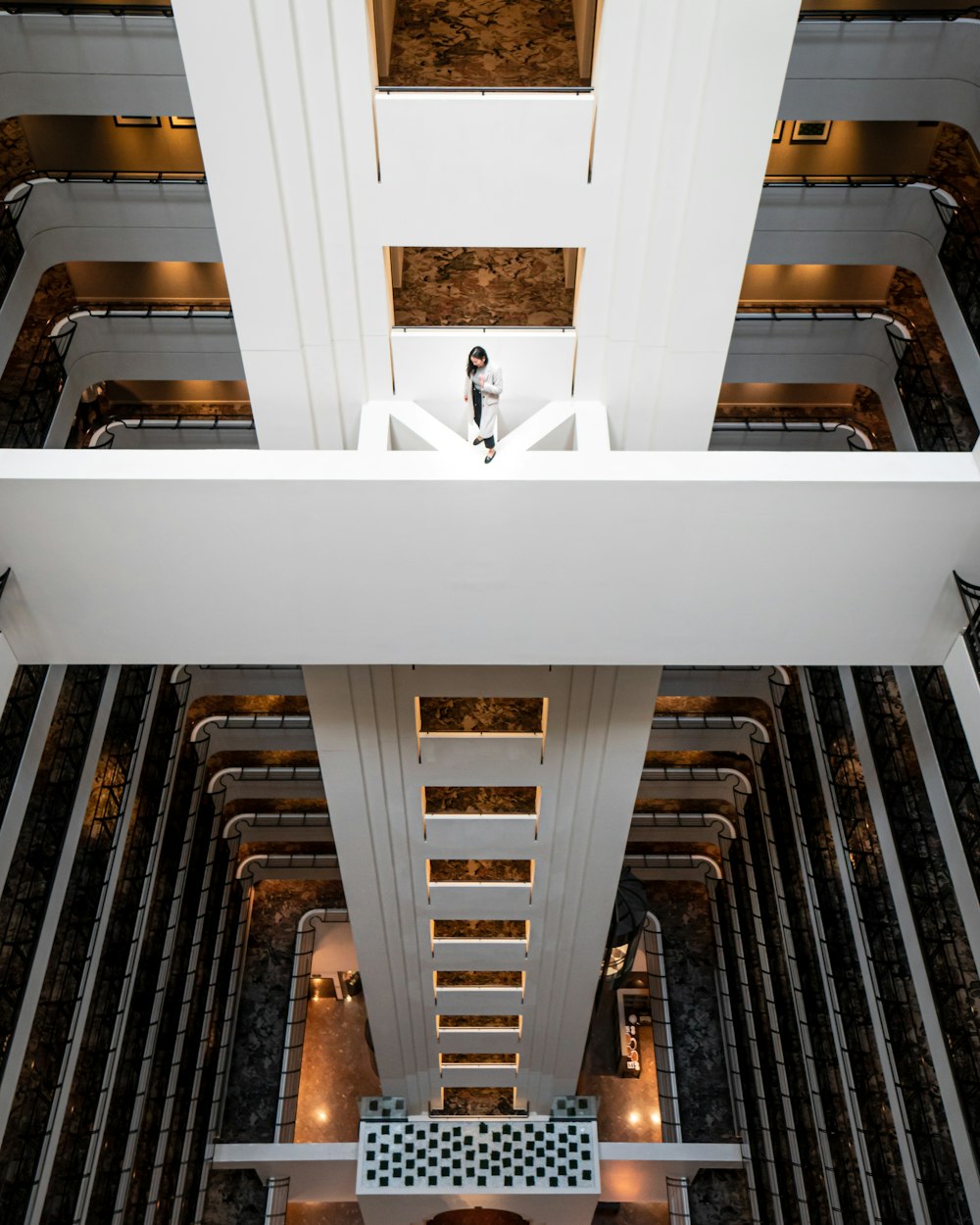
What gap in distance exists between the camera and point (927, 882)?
14.5 m

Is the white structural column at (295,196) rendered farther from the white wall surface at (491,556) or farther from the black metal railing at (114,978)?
the black metal railing at (114,978)

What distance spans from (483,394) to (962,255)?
10276 mm

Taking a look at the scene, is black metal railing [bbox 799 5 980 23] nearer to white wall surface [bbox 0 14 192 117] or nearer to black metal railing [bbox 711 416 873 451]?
black metal railing [bbox 711 416 873 451]

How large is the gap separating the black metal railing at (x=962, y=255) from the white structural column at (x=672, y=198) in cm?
764

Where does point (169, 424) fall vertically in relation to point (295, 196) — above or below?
above

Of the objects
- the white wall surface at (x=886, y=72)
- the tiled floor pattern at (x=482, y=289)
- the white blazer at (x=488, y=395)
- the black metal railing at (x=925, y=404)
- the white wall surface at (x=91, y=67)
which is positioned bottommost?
the white blazer at (x=488, y=395)

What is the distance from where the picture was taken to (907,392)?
1648 cm

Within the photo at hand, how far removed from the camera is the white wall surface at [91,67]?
44.7 ft

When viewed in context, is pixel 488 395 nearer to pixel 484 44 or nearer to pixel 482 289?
pixel 482 289

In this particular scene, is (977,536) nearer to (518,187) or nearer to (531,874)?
(518,187)

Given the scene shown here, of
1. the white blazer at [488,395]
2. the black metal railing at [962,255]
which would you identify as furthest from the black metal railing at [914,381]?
the white blazer at [488,395]

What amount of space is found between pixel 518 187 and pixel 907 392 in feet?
35.9

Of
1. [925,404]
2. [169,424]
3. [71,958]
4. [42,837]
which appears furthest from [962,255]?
[71,958]

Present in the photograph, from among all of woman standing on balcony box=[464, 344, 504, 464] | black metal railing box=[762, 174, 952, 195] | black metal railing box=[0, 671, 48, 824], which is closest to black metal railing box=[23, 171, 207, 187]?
black metal railing box=[0, 671, 48, 824]
